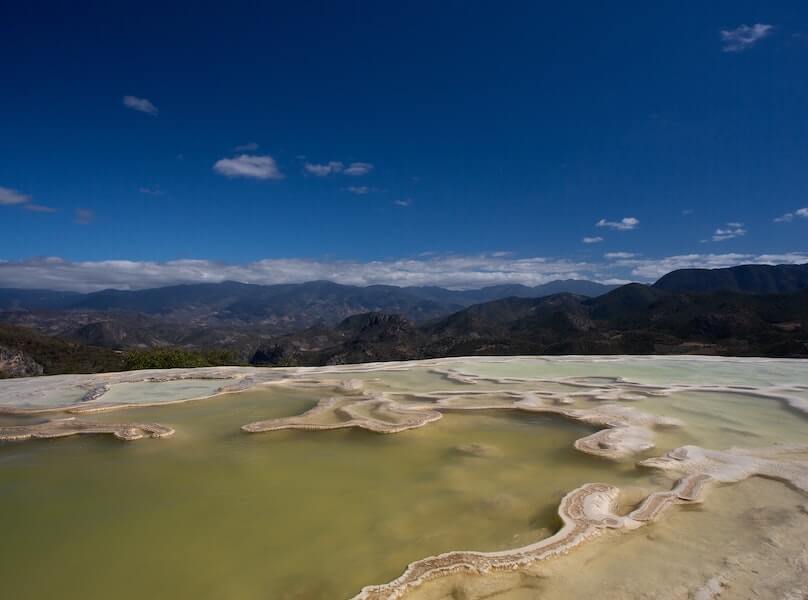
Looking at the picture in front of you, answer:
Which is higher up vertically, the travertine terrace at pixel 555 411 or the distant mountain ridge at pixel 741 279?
the distant mountain ridge at pixel 741 279

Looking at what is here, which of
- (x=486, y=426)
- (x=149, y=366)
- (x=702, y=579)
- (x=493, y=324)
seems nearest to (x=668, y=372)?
(x=486, y=426)

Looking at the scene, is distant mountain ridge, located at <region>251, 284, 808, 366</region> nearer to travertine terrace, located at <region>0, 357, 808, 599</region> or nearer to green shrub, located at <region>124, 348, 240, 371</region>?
travertine terrace, located at <region>0, 357, 808, 599</region>

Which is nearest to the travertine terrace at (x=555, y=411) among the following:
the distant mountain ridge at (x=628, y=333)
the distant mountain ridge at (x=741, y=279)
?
the distant mountain ridge at (x=628, y=333)

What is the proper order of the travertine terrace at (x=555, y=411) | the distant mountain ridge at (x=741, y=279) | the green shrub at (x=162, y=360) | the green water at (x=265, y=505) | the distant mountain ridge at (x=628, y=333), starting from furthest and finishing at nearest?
1. the distant mountain ridge at (x=741, y=279)
2. the distant mountain ridge at (x=628, y=333)
3. the green shrub at (x=162, y=360)
4. the travertine terrace at (x=555, y=411)
5. the green water at (x=265, y=505)

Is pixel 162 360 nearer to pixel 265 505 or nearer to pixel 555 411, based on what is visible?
pixel 555 411

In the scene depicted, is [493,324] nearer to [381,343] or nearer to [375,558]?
[381,343]

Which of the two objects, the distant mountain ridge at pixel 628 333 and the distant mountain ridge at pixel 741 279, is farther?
the distant mountain ridge at pixel 741 279

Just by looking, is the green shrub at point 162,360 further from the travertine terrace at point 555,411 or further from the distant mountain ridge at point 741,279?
the distant mountain ridge at point 741,279

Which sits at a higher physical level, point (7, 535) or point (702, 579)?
point (702, 579)

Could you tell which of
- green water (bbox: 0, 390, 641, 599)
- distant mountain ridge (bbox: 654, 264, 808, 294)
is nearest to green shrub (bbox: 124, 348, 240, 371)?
green water (bbox: 0, 390, 641, 599)

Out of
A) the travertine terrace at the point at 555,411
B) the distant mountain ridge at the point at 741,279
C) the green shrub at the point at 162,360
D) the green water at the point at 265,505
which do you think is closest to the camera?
the green water at the point at 265,505
